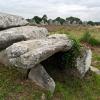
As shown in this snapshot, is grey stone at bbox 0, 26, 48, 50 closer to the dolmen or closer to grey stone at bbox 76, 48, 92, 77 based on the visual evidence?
the dolmen

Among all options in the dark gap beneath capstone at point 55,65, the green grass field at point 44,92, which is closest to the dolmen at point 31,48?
the green grass field at point 44,92

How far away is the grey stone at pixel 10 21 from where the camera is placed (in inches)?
491

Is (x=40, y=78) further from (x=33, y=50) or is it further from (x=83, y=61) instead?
(x=83, y=61)

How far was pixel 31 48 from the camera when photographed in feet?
34.7

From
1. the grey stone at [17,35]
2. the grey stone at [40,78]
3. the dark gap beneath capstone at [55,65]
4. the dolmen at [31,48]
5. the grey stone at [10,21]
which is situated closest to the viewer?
the dolmen at [31,48]

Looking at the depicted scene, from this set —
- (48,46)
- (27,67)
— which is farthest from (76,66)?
(27,67)

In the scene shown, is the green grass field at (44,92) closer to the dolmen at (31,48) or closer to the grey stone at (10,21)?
the dolmen at (31,48)

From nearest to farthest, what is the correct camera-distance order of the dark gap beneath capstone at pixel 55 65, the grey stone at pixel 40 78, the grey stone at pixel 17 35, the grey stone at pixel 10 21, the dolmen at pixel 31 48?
the dolmen at pixel 31 48, the grey stone at pixel 40 78, the grey stone at pixel 17 35, the dark gap beneath capstone at pixel 55 65, the grey stone at pixel 10 21

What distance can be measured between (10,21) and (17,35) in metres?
1.28

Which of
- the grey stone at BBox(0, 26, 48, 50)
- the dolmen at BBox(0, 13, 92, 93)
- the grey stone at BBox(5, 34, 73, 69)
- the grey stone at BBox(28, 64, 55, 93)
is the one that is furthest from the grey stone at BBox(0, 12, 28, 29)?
the grey stone at BBox(28, 64, 55, 93)

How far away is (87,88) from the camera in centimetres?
1173

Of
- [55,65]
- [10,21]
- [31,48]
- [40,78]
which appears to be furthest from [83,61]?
[10,21]

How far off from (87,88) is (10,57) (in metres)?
2.86

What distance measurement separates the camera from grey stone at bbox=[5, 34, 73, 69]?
10019mm
